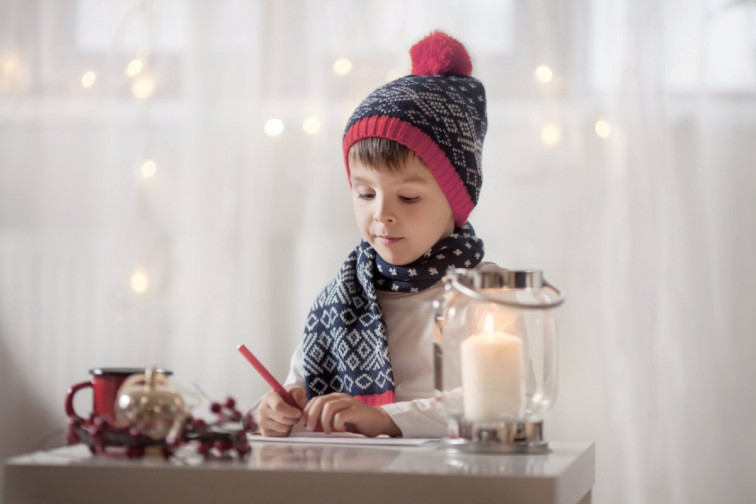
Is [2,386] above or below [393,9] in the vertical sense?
below

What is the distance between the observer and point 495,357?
93cm

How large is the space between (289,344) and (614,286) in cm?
68

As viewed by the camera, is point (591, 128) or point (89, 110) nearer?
point (591, 128)

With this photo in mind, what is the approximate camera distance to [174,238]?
2119mm

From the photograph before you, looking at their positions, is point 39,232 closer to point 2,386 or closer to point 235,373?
point 2,386

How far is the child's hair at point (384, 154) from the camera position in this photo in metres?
1.40

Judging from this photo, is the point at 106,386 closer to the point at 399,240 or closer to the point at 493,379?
the point at 493,379

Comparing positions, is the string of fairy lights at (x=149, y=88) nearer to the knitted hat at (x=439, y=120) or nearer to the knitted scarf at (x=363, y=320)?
the knitted hat at (x=439, y=120)

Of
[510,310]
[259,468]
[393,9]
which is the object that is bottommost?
[259,468]

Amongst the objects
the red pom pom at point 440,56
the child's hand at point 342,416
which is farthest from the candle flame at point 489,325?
the red pom pom at point 440,56

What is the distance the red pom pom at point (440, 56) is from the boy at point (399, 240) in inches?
1.0

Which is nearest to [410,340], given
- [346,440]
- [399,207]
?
[399,207]

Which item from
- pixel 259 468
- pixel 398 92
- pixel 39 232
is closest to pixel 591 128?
pixel 398 92

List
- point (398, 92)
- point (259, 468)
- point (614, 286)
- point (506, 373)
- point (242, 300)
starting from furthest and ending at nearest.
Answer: point (242, 300), point (614, 286), point (398, 92), point (506, 373), point (259, 468)
